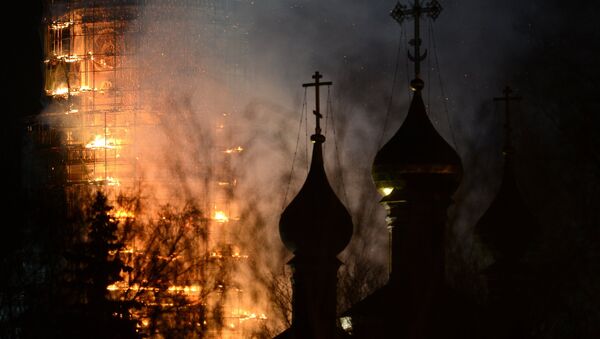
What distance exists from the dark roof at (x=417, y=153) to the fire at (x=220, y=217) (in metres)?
22.6

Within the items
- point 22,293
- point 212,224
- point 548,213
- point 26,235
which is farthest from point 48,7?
point 548,213

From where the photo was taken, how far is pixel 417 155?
28.5m

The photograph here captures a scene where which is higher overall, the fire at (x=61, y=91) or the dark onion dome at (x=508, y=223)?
the fire at (x=61, y=91)

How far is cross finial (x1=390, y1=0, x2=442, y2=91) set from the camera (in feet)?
92.0

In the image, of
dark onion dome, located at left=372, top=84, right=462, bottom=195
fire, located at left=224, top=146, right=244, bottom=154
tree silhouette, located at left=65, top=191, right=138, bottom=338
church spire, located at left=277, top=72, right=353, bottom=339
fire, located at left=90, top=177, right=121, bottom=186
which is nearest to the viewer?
church spire, located at left=277, top=72, right=353, bottom=339

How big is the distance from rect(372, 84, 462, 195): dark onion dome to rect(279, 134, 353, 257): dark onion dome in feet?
2.75

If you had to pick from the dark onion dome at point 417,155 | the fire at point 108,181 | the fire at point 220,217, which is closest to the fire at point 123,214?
the fire at point 220,217

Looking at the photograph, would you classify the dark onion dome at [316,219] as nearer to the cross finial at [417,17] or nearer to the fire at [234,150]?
the cross finial at [417,17]

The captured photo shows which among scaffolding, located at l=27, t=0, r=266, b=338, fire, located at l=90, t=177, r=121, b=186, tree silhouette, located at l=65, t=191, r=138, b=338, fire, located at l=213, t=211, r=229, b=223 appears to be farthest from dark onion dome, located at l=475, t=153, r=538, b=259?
fire, located at l=90, t=177, r=121, b=186

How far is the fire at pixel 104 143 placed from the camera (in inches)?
2169

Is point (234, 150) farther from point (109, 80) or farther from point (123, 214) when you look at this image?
point (109, 80)

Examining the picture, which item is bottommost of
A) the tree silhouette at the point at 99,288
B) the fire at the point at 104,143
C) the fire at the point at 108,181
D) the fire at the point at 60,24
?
the tree silhouette at the point at 99,288

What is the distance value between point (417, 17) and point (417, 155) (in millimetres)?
1922

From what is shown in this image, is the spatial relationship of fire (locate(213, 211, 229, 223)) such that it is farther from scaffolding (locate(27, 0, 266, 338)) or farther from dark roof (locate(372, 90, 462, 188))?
dark roof (locate(372, 90, 462, 188))
